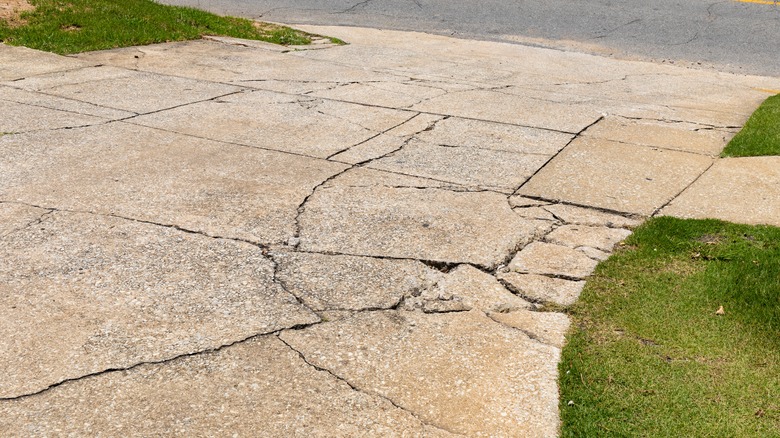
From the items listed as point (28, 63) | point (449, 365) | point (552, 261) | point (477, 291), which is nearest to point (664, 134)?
point (552, 261)

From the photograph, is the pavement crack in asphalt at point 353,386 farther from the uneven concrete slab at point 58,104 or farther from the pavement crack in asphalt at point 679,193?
the uneven concrete slab at point 58,104

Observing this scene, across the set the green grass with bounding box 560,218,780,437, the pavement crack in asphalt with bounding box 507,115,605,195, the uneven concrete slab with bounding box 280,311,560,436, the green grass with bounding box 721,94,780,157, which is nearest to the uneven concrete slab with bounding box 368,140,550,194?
the pavement crack in asphalt with bounding box 507,115,605,195

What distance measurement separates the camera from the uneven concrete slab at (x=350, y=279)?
13.6 ft

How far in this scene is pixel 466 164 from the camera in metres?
6.32

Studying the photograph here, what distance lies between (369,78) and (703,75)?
424 centimetres

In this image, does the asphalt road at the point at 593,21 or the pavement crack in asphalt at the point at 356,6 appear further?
the pavement crack in asphalt at the point at 356,6

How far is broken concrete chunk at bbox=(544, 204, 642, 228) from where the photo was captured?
5266 millimetres

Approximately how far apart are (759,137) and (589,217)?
266 centimetres

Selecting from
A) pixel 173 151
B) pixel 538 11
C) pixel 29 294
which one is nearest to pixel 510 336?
pixel 29 294

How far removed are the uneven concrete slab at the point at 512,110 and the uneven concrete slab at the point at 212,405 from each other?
4521mm

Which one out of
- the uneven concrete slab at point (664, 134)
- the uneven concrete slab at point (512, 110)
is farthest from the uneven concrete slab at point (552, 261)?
the uneven concrete slab at point (512, 110)

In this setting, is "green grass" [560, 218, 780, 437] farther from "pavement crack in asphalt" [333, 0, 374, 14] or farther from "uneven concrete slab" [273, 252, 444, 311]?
"pavement crack in asphalt" [333, 0, 374, 14]

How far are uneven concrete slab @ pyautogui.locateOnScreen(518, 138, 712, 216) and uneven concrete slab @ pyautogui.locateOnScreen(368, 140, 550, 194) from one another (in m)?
0.14

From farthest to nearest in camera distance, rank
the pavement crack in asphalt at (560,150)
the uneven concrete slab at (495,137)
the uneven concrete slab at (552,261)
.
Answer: the uneven concrete slab at (495,137) < the pavement crack in asphalt at (560,150) < the uneven concrete slab at (552,261)
